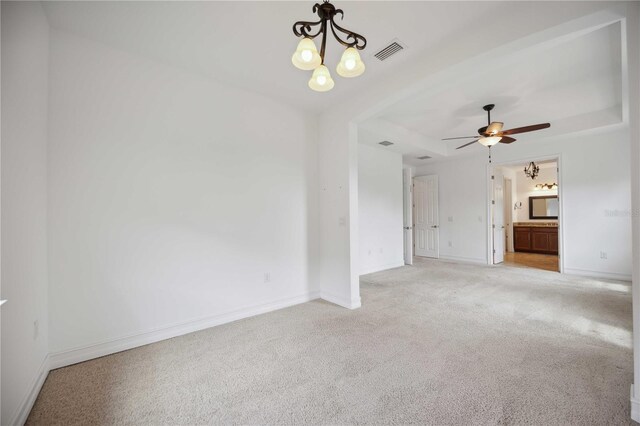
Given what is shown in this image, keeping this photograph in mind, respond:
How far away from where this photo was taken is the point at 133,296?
2385mm

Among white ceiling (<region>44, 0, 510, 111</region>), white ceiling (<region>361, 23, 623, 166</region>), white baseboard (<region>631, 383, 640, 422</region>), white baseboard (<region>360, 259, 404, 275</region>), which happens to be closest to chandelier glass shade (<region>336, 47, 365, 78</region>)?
white ceiling (<region>44, 0, 510, 111</region>)

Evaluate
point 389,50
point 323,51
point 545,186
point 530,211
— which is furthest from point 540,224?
point 323,51

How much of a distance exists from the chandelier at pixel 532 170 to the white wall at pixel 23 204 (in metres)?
10.1

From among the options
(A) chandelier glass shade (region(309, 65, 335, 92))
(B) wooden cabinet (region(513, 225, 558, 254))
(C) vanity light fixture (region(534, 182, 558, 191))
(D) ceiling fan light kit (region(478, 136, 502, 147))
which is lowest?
(B) wooden cabinet (region(513, 225, 558, 254))

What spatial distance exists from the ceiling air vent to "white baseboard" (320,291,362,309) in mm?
2808

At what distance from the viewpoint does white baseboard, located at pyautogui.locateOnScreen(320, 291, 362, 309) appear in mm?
3311

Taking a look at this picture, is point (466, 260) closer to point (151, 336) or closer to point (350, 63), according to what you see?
point (350, 63)

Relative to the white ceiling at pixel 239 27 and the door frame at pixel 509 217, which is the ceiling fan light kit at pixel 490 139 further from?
the door frame at pixel 509 217

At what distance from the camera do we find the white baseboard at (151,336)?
210cm

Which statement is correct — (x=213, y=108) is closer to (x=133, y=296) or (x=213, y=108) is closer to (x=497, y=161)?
(x=133, y=296)

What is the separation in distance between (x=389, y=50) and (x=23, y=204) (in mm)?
3105

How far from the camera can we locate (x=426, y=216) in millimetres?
7133

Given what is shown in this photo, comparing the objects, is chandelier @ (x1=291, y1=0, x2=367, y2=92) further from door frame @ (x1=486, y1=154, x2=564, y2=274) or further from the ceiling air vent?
door frame @ (x1=486, y1=154, x2=564, y2=274)

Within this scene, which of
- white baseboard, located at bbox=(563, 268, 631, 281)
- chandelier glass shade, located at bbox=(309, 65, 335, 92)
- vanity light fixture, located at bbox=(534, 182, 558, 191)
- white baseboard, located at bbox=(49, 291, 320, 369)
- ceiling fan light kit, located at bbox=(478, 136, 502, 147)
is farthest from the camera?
vanity light fixture, located at bbox=(534, 182, 558, 191)
